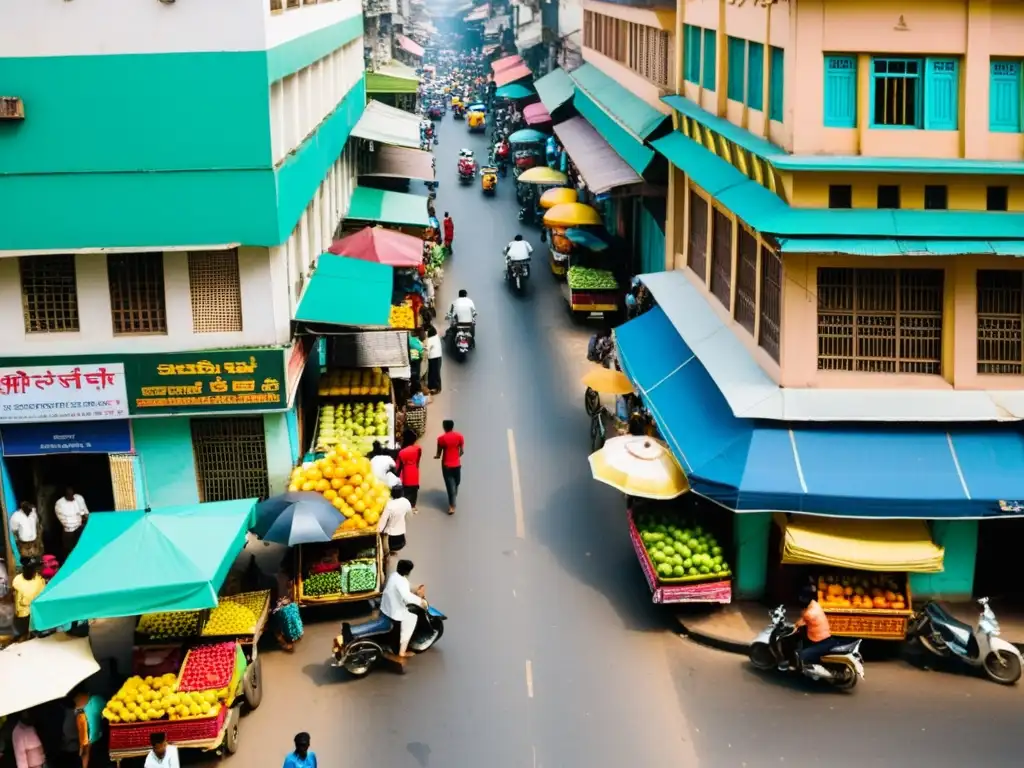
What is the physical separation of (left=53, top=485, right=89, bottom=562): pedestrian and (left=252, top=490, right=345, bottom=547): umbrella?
11.5 feet

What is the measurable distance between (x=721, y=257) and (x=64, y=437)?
10.7 m

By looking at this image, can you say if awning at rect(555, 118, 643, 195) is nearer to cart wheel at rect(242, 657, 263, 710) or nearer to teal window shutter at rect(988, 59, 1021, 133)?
teal window shutter at rect(988, 59, 1021, 133)

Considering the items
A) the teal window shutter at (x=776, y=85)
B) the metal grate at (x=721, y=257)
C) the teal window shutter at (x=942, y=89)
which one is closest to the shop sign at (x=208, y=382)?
the metal grate at (x=721, y=257)

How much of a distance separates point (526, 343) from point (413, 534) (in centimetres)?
1067

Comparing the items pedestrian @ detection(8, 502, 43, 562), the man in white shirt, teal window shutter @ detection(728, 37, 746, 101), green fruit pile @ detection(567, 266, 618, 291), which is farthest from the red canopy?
the man in white shirt

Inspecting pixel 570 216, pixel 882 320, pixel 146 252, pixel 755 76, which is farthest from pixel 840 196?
pixel 570 216

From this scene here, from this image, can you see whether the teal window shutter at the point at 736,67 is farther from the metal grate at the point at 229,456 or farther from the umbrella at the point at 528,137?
the umbrella at the point at 528,137

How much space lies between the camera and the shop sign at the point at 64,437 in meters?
18.2

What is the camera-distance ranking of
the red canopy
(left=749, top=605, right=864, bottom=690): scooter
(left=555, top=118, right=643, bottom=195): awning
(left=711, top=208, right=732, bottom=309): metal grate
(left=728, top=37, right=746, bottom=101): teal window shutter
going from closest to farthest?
(left=749, top=605, right=864, bottom=690): scooter → (left=728, top=37, right=746, bottom=101): teal window shutter → (left=711, top=208, right=732, bottom=309): metal grate → the red canopy → (left=555, top=118, right=643, bottom=195): awning

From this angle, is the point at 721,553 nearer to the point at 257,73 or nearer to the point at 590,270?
the point at 257,73

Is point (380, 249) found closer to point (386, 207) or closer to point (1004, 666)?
point (386, 207)

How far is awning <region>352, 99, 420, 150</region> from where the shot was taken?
33084 millimetres

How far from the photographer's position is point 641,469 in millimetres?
17219

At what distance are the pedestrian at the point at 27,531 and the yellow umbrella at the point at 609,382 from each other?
9401mm
